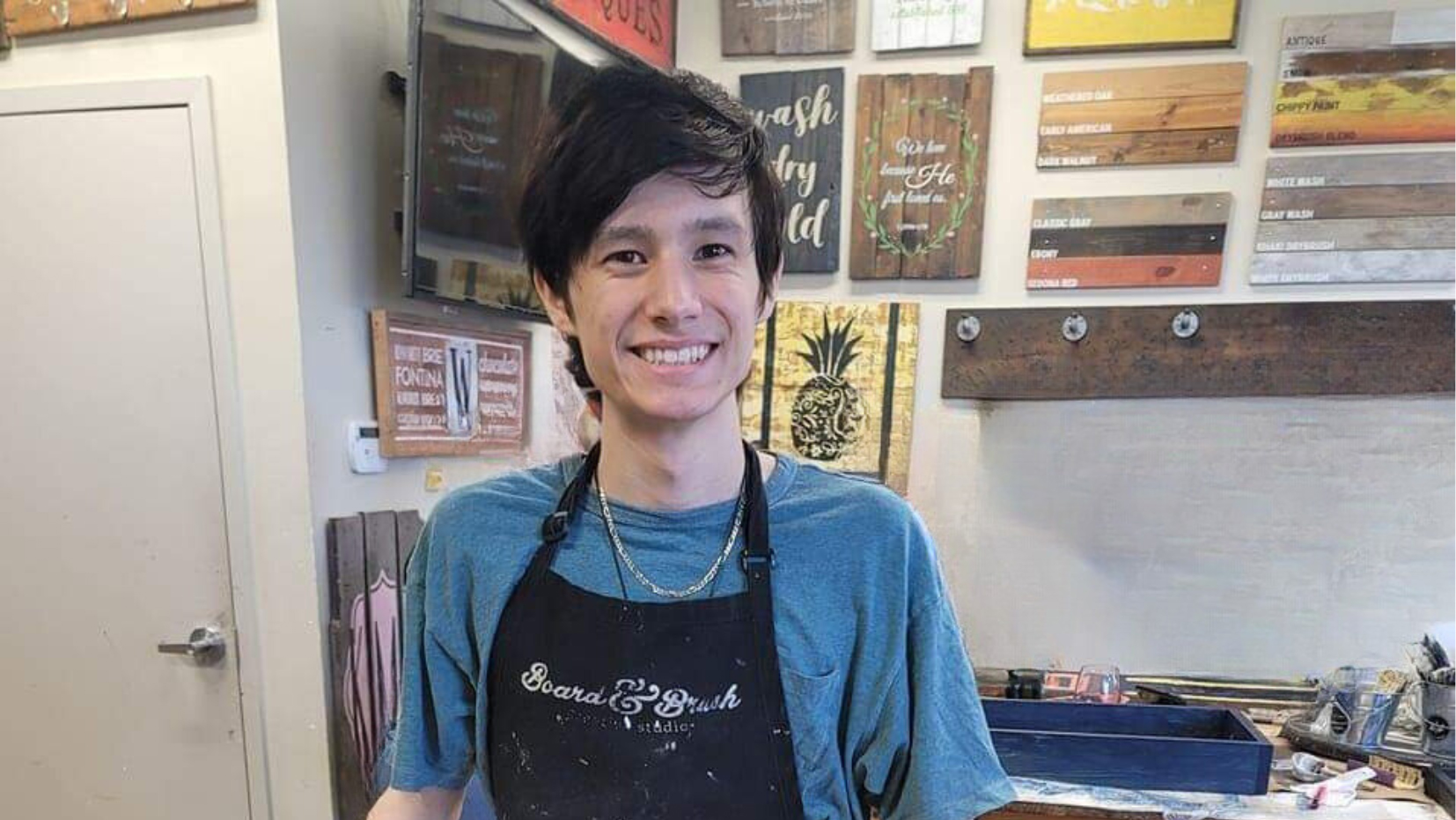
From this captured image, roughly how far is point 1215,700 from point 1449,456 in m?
0.89

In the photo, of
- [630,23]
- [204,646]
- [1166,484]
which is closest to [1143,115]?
[1166,484]

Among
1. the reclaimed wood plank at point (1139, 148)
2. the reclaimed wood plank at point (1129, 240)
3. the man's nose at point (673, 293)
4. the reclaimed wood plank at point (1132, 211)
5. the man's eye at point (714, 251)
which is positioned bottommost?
the man's nose at point (673, 293)

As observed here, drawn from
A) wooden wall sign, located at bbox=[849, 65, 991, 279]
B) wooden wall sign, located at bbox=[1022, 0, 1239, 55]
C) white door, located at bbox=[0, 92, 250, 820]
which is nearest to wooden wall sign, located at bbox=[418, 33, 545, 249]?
white door, located at bbox=[0, 92, 250, 820]

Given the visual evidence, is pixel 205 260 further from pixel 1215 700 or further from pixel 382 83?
pixel 1215 700

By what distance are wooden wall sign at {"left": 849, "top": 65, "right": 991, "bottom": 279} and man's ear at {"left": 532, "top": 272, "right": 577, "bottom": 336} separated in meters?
1.52

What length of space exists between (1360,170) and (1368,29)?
36cm

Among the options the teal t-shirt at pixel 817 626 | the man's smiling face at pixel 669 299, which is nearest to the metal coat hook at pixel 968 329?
the teal t-shirt at pixel 817 626

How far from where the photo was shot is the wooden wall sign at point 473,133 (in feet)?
5.03

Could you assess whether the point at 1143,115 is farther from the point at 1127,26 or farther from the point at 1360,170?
the point at 1360,170

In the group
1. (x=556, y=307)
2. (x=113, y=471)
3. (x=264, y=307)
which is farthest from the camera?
(x=113, y=471)

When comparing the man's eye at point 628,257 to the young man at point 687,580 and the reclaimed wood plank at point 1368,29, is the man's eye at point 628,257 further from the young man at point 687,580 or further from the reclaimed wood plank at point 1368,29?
the reclaimed wood plank at point 1368,29

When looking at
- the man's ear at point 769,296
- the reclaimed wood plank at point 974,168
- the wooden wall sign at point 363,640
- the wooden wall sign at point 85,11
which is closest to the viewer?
the man's ear at point 769,296

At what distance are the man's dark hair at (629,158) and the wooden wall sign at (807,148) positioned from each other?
1415 mm

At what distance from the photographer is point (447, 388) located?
1.82 metres
